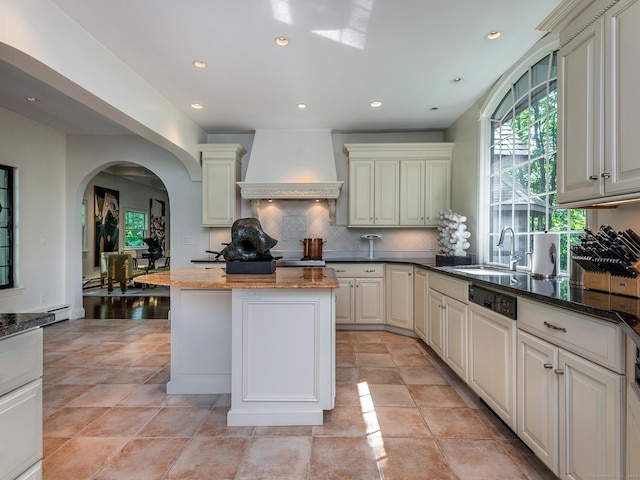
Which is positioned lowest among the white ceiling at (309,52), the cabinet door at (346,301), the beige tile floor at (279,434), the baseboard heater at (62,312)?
the beige tile floor at (279,434)

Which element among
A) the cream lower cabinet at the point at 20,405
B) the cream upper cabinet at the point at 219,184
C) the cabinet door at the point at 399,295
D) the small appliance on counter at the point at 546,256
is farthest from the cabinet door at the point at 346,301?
the cream lower cabinet at the point at 20,405

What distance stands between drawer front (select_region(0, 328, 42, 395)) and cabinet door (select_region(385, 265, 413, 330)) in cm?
344

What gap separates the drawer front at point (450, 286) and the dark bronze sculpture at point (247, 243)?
1.49 m

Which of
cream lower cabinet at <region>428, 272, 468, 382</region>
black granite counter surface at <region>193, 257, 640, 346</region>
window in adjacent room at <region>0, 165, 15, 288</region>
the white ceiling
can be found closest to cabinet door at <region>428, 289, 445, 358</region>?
cream lower cabinet at <region>428, 272, 468, 382</region>

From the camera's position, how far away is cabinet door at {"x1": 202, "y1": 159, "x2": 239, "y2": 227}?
448 centimetres

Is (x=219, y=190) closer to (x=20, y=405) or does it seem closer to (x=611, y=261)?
(x=20, y=405)

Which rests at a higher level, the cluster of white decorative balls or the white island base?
the cluster of white decorative balls

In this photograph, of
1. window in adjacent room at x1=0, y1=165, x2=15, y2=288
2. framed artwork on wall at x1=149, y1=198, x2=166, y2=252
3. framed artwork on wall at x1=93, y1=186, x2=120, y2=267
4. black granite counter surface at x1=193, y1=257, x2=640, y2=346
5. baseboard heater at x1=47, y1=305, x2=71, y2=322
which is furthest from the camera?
framed artwork on wall at x1=149, y1=198, x2=166, y2=252

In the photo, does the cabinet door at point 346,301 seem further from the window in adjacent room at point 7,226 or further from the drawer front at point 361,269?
the window in adjacent room at point 7,226

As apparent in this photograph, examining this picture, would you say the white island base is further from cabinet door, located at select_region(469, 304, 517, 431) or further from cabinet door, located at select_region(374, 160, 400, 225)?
cabinet door, located at select_region(374, 160, 400, 225)

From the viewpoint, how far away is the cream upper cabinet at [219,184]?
4465mm

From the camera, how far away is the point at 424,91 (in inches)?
133

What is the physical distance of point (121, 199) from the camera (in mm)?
8820

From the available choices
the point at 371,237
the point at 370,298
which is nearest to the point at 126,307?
the point at 370,298
